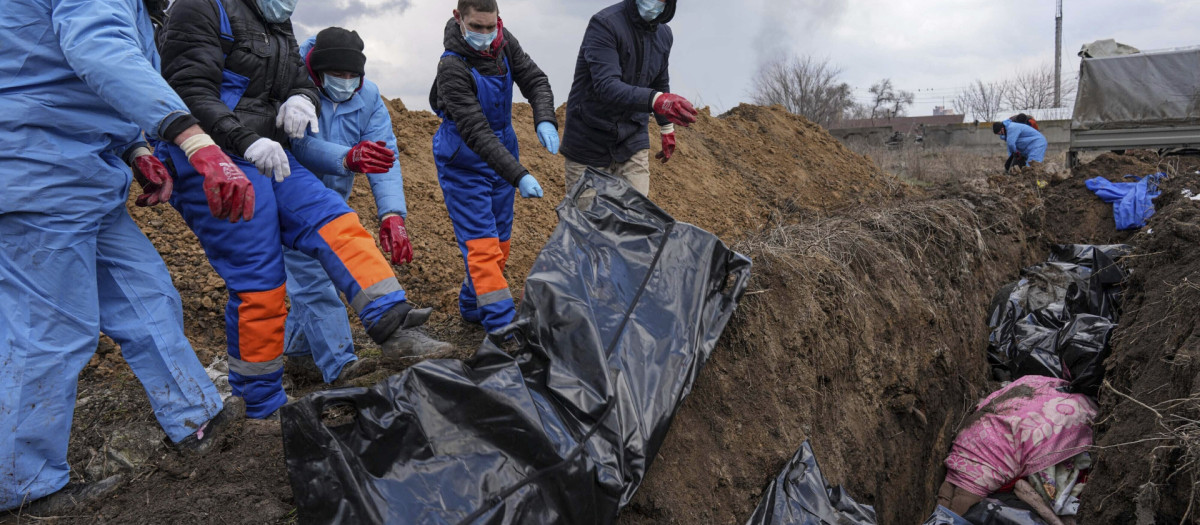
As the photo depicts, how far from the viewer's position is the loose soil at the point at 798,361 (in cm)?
219

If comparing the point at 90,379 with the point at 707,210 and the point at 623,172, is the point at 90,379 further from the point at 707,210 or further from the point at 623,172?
the point at 707,210

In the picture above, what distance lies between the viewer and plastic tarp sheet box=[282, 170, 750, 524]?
1656 mm

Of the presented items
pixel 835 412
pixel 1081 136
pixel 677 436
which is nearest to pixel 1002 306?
pixel 835 412

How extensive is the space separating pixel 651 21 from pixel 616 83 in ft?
1.52

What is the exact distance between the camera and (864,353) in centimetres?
310

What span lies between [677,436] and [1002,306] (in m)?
3.07

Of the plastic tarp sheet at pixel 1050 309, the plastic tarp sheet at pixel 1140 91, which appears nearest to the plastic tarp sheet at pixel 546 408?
the plastic tarp sheet at pixel 1050 309

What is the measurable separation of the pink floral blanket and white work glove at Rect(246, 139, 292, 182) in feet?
10.5

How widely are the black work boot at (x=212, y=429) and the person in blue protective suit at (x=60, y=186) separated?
0.23 meters

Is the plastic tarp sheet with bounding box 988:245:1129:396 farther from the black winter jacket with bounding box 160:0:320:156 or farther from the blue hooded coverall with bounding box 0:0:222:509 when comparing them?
the blue hooded coverall with bounding box 0:0:222:509

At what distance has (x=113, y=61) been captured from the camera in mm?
1861

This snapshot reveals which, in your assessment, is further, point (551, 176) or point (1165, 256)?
point (551, 176)

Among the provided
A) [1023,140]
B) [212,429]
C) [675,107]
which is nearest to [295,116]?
[212,429]

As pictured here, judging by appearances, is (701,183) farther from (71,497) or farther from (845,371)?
(71,497)
